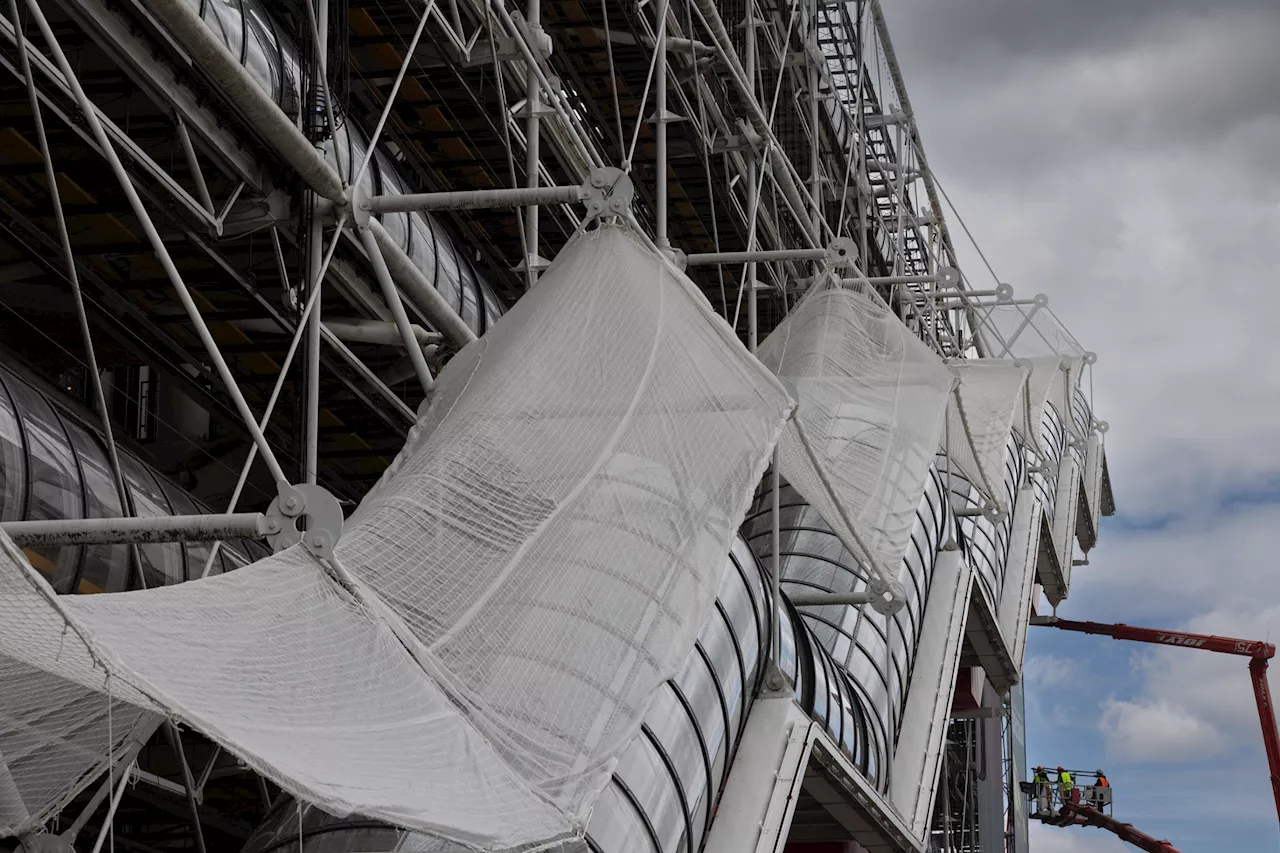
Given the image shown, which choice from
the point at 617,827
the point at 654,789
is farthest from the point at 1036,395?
the point at 617,827

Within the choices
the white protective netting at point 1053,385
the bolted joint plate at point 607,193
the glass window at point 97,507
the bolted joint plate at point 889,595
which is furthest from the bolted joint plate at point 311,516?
the white protective netting at point 1053,385

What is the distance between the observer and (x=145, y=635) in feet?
17.5

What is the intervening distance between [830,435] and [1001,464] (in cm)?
746

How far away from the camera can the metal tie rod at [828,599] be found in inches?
548

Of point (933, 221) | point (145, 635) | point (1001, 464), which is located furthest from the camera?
point (933, 221)

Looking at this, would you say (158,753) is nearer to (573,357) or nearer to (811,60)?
(573,357)

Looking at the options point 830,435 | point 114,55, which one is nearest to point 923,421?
point 830,435

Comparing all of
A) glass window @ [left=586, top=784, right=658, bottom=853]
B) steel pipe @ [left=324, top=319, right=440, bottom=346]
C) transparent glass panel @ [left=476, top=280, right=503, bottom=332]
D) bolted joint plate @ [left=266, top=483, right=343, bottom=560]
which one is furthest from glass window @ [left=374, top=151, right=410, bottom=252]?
bolted joint plate @ [left=266, top=483, right=343, bottom=560]

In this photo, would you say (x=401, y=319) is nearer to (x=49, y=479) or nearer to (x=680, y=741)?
(x=49, y=479)

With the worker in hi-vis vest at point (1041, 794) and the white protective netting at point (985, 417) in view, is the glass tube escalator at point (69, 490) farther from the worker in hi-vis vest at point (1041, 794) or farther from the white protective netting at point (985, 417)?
the worker in hi-vis vest at point (1041, 794)

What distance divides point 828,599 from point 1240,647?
2446 centimetres

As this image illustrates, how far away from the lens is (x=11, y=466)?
9188 millimetres

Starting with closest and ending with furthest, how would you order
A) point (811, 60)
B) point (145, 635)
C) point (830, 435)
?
point (145, 635)
point (830, 435)
point (811, 60)

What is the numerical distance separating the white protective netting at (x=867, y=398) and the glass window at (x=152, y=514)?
4459 mm
